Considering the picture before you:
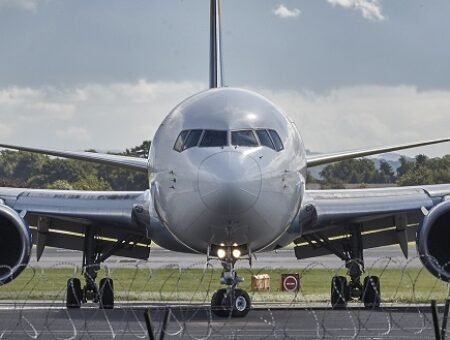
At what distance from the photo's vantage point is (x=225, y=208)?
17.5 meters

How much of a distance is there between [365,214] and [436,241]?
140cm

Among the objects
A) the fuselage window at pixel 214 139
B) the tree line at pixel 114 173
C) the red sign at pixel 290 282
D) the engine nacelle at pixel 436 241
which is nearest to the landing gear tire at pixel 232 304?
the fuselage window at pixel 214 139

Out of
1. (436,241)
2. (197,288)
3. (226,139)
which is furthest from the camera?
(197,288)

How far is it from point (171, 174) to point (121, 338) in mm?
3371

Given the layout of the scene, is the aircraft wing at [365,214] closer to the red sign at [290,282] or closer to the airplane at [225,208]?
the airplane at [225,208]

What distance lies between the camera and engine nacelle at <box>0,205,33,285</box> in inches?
845

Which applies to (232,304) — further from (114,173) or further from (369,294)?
(114,173)

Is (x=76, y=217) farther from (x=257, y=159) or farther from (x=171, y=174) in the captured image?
(x=257, y=159)

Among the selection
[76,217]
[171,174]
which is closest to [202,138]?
[171,174]

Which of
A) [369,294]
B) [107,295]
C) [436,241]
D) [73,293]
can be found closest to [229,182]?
[436,241]

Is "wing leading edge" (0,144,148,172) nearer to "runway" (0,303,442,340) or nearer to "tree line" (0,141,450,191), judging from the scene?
"runway" (0,303,442,340)

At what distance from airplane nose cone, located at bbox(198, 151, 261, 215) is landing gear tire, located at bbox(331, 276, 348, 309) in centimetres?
667

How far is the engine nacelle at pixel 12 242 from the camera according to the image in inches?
845

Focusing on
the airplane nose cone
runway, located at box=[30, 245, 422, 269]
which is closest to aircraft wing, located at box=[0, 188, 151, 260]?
the airplane nose cone
